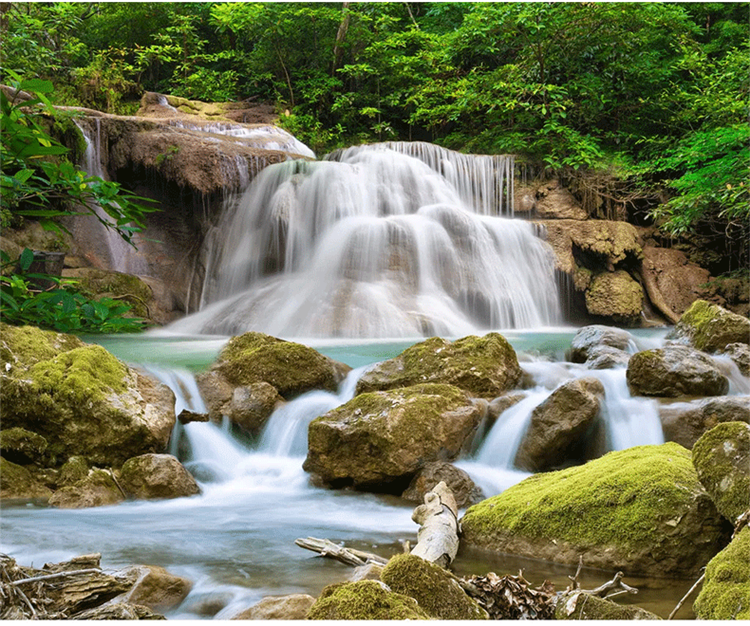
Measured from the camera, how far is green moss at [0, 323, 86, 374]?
4969 mm

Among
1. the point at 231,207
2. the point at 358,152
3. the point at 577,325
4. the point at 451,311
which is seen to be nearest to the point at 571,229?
the point at 577,325

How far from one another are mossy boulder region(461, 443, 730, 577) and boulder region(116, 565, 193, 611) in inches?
62.3

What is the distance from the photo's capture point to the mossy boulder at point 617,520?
316 cm

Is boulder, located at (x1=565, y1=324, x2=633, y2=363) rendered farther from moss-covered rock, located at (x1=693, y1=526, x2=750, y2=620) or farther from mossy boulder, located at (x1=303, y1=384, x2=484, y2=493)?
moss-covered rock, located at (x1=693, y1=526, x2=750, y2=620)

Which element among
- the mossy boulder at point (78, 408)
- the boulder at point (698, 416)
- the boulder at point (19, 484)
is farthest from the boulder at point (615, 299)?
the boulder at point (19, 484)

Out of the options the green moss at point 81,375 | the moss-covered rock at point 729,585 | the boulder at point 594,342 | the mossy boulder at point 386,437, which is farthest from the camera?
the boulder at point 594,342

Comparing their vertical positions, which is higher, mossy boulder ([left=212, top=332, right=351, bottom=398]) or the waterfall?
the waterfall

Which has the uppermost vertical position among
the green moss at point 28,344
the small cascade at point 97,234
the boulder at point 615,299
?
the small cascade at point 97,234

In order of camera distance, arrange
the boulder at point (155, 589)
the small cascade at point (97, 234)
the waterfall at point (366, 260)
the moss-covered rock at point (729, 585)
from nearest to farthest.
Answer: the moss-covered rock at point (729, 585), the boulder at point (155, 589), the waterfall at point (366, 260), the small cascade at point (97, 234)

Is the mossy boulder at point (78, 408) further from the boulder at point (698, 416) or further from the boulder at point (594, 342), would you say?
the boulder at point (594, 342)

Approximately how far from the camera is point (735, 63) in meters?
12.3

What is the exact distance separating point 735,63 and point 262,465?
12.2 m

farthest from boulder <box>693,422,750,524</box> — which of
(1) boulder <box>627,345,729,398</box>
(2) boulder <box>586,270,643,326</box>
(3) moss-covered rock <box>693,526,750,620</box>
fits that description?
(2) boulder <box>586,270,643,326</box>

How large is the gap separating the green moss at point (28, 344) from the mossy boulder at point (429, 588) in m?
3.88
